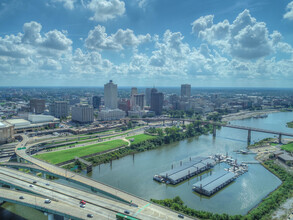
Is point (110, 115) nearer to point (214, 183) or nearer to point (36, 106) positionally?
point (36, 106)

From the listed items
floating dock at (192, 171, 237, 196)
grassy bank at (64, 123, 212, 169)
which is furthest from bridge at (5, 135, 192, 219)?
floating dock at (192, 171, 237, 196)

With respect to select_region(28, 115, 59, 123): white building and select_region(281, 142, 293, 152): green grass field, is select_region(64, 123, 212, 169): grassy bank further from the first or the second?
select_region(28, 115, 59, 123): white building

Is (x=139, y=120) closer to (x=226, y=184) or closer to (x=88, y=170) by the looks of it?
(x=88, y=170)

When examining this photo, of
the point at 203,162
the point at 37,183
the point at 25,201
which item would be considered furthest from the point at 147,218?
the point at 203,162

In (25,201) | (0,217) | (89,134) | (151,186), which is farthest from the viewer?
(89,134)

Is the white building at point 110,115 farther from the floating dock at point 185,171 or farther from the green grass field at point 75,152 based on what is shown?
the floating dock at point 185,171

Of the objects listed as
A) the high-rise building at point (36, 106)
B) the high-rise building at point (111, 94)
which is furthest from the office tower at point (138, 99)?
the high-rise building at point (36, 106)
